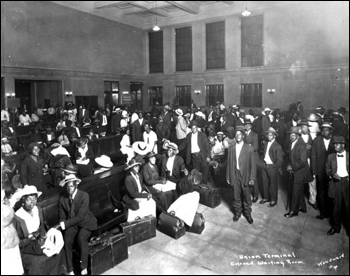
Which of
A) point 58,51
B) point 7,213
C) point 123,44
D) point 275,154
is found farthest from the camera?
point 123,44

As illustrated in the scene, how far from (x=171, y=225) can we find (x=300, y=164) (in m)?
2.95

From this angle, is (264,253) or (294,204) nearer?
(264,253)

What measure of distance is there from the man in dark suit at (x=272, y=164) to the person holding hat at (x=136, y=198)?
279 centimetres

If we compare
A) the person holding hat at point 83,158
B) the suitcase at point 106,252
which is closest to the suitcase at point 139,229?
the suitcase at point 106,252

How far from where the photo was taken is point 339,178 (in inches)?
211

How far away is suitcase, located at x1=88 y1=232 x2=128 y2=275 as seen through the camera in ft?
14.8

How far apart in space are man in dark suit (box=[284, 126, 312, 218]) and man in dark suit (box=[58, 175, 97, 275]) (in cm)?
417

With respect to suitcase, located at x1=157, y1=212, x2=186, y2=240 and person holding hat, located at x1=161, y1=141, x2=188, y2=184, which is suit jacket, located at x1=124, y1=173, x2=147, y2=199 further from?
person holding hat, located at x1=161, y1=141, x2=188, y2=184

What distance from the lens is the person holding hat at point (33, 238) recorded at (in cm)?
421

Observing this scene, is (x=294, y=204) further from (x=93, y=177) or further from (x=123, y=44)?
(x=123, y=44)

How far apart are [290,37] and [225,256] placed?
57.3 feet

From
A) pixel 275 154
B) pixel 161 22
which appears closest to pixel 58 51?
pixel 161 22

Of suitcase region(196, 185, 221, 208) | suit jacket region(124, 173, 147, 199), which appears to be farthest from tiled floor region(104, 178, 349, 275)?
suit jacket region(124, 173, 147, 199)

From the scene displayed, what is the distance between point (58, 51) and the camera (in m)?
18.6
